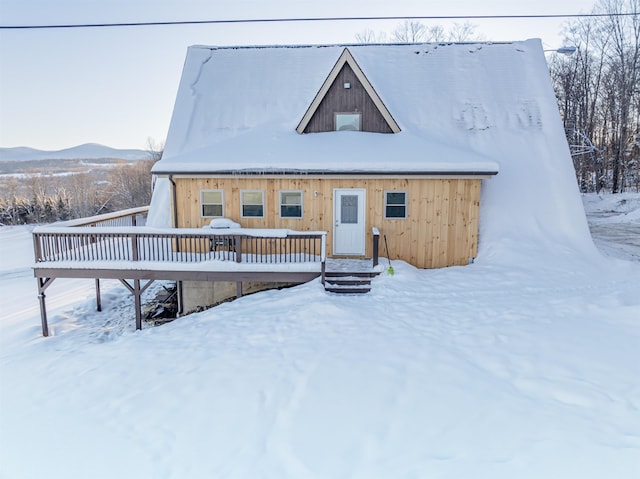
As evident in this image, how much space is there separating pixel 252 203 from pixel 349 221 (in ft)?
9.17

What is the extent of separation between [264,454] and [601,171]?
114ft

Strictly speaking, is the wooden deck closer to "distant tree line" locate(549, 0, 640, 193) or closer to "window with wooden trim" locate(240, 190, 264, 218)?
"window with wooden trim" locate(240, 190, 264, 218)

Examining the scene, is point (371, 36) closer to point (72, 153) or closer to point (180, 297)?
point (180, 297)

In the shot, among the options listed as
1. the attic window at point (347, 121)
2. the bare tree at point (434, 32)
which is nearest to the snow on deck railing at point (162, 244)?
the attic window at point (347, 121)

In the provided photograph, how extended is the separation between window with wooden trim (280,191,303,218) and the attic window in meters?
2.89

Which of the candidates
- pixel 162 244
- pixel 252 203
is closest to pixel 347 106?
pixel 252 203

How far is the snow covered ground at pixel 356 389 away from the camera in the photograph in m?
4.03

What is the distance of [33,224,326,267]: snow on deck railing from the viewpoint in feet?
31.1

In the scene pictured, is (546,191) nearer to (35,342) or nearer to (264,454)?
(264,454)

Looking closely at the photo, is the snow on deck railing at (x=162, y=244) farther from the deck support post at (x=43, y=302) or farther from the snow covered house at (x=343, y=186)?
the deck support post at (x=43, y=302)

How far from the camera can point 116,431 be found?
4.74m

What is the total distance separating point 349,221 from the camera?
1095cm

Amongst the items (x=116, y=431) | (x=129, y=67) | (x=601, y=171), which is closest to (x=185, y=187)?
(x=116, y=431)

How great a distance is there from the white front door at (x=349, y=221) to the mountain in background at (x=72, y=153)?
4738 inches
